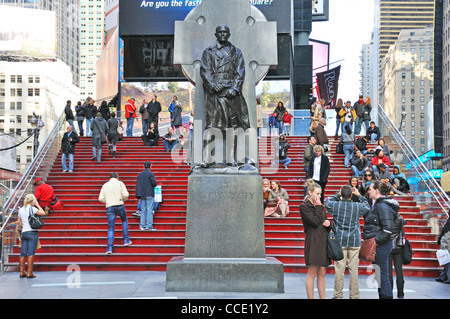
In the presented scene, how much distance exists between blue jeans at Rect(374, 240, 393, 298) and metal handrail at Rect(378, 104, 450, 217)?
6627mm

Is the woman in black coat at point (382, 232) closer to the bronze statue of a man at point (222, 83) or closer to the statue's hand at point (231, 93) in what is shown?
the bronze statue of a man at point (222, 83)

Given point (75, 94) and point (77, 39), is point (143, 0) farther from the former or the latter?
point (77, 39)

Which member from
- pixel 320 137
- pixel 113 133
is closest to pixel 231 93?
pixel 320 137

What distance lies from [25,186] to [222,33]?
29.9 ft

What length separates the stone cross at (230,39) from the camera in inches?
421

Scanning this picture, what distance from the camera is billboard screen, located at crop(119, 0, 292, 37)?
34.8 metres

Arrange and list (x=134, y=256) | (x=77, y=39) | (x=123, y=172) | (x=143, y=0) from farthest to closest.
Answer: (x=77, y=39) → (x=143, y=0) → (x=123, y=172) → (x=134, y=256)

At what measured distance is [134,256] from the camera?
13750 millimetres

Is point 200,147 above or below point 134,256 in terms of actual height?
above

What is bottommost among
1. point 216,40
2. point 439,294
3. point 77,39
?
point 439,294

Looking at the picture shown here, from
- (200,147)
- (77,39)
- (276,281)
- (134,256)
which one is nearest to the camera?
(276,281)

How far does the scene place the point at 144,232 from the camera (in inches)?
586

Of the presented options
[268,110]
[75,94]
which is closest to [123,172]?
[268,110]

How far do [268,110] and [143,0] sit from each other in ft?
32.2
